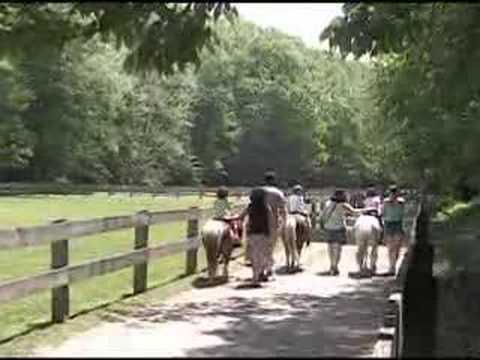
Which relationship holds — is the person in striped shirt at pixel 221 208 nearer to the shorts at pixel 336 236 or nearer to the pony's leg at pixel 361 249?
the shorts at pixel 336 236

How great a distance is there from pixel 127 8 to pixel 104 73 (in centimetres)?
9555

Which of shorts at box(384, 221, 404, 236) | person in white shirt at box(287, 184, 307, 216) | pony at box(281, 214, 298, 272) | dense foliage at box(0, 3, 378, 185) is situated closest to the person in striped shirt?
pony at box(281, 214, 298, 272)

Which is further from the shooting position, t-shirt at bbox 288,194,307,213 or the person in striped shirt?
t-shirt at bbox 288,194,307,213

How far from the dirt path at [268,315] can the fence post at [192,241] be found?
76cm

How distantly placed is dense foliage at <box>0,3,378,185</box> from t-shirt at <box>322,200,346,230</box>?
69252mm

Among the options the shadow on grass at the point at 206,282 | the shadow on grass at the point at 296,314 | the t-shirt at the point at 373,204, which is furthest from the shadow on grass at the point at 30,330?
the t-shirt at the point at 373,204

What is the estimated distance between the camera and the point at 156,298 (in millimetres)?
15844

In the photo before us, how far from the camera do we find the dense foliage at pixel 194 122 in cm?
10244

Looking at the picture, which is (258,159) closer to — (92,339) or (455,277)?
(455,277)

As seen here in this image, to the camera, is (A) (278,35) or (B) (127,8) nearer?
(B) (127,8)

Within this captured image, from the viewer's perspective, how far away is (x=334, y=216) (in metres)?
21.2

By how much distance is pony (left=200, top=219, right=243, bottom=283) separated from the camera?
59.8ft

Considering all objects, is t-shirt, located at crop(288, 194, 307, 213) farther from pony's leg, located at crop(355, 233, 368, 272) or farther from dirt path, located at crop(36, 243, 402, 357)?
dirt path, located at crop(36, 243, 402, 357)

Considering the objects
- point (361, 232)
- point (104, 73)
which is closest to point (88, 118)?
point (104, 73)
